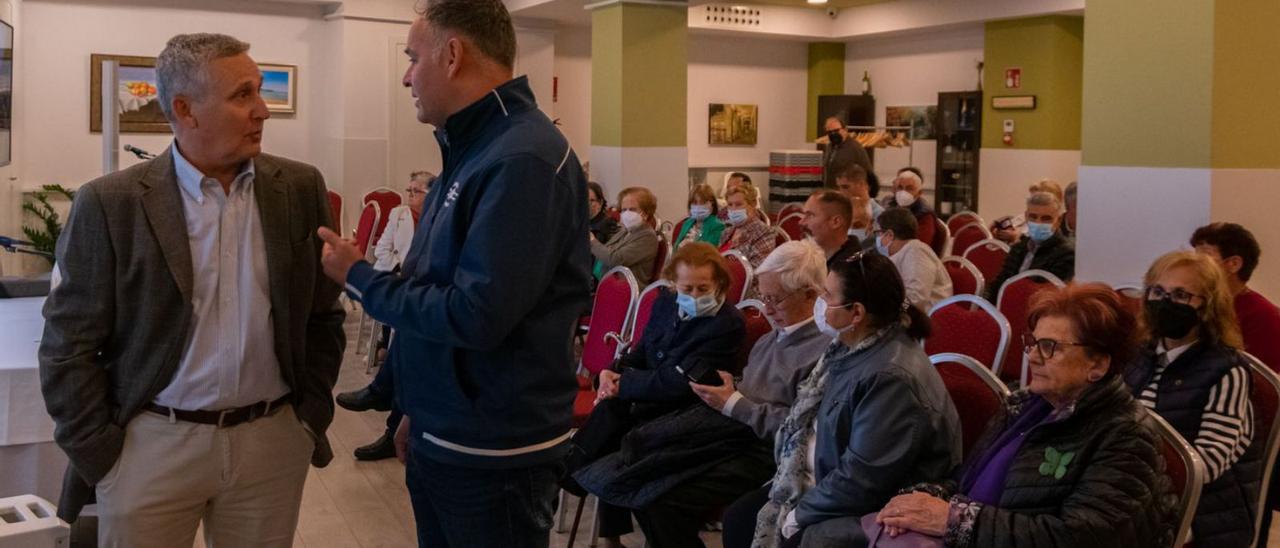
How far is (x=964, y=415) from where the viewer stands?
10.5 feet

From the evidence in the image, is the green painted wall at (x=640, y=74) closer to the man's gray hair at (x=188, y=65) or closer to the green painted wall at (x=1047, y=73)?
the green painted wall at (x=1047, y=73)

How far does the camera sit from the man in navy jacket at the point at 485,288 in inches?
80.1

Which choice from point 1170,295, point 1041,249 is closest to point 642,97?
point 1041,249

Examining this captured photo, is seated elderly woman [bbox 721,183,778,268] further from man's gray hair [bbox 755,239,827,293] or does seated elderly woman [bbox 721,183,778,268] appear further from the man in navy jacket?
the man in navy jacket

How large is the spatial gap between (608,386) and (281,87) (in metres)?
9.80

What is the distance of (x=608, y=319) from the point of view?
5211 mm

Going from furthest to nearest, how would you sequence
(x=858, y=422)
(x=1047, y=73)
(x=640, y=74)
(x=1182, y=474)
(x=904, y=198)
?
1. (x=1047, y=73)
2. (x=640, y=74)
3. (x=904, y=198)
4. (x=858, y=422)
5. (x=1182, y=474)

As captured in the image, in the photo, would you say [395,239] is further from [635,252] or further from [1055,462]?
[1055,462]

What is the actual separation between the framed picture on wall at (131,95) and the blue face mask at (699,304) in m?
9.37

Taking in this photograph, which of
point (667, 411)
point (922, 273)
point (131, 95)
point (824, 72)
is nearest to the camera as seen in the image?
point (667, 411)

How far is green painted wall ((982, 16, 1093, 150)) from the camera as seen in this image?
13289mm

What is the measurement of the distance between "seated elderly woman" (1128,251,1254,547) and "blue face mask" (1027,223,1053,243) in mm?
3138

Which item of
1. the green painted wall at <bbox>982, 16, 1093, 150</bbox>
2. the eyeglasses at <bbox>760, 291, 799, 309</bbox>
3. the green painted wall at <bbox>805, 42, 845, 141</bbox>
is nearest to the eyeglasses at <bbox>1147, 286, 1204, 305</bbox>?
the eyeglasses at <bbox>760, 291, 799, 309</bbox>

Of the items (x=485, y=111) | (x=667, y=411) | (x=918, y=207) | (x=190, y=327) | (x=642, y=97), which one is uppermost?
(x=642, y=97)
